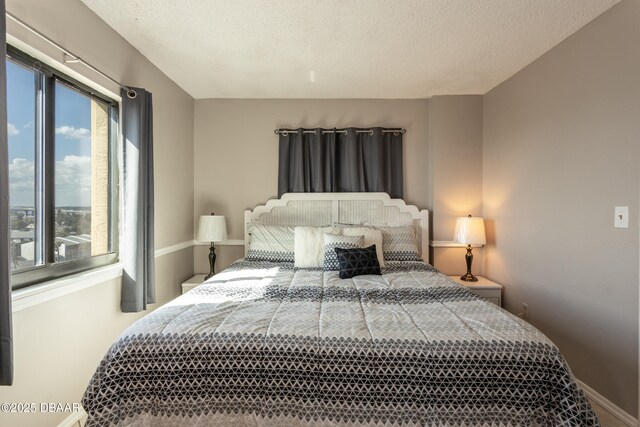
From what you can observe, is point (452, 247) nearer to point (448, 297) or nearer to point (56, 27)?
point (448, 297)

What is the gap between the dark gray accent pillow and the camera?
8.28ft

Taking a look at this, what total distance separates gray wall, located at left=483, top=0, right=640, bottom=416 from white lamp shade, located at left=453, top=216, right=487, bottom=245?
0.73 feet

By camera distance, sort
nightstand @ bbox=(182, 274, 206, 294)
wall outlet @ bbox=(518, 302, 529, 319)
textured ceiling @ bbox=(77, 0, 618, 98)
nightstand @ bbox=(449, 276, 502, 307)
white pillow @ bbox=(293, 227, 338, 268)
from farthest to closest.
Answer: nightstand @ bbox=(182, 274, 206, 294) < nightstand @ bbox=(449, 276, 502, 307) < white pillow @ bbox=(293, 227, 338, 268) < wall outlet @ bbox=(518, 302, 529, 319) < textured ceiling @ bbox=(77, 0, 618, 98)

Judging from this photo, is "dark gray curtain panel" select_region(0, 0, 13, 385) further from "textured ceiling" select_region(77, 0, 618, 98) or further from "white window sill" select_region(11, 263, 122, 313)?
"textured ceiling" select_region(77, 0, 618, 98)

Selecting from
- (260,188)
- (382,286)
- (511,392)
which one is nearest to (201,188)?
(260,188)

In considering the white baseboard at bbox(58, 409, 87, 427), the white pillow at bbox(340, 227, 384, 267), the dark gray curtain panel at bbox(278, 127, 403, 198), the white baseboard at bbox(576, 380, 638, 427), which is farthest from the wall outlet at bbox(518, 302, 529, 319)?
the white baseboard at bbox(58, 409, 87, 427)

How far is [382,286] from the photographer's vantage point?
223cm

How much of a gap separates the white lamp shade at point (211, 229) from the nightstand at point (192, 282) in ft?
1.35

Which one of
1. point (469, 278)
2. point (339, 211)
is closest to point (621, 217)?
point (469, 278)

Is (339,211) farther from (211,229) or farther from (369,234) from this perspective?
(211,229)

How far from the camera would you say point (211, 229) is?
324 cm

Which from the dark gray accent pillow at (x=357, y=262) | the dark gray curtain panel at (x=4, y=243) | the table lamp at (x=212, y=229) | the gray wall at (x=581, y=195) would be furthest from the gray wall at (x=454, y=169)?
the dark gray curtain panel at (x=4, y=243)

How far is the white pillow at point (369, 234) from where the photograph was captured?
2.91 meters

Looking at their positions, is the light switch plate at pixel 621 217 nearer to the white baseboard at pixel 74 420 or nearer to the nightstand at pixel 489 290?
the nightstand at pixel 489 290
